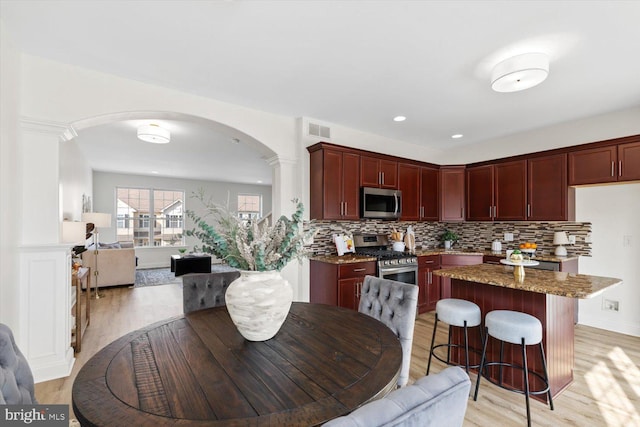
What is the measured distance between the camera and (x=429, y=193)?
4.84m

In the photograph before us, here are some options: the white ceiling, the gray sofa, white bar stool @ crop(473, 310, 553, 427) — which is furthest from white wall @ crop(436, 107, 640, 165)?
the gray sofa

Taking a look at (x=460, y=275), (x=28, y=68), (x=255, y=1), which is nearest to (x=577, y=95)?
(x=460, y=275)

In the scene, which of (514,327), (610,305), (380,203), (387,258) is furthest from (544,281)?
(610,305)

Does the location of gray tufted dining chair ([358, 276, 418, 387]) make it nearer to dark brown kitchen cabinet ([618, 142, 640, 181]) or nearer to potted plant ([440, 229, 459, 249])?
dark brown kitchen cabinet ([618, 142, 640, 181])

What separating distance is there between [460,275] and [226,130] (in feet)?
9.56

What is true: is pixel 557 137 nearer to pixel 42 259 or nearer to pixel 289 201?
pixel 289 201

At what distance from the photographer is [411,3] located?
182 cm

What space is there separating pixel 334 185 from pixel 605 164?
3.21m

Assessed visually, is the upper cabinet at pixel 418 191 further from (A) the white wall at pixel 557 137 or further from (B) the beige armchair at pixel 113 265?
(B) the beige armchair at pixel 113 265

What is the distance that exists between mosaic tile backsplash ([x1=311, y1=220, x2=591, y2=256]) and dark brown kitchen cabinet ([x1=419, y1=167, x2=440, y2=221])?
0.37 meters

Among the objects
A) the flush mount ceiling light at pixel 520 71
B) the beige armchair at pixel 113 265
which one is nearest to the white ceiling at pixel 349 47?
the flush mount ceiling light at pixel 520 71

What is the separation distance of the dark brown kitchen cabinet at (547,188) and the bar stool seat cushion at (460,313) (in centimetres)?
245

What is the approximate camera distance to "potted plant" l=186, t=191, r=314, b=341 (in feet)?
4.29

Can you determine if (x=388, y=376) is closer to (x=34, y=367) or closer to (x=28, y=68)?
(x=34, y=367)
